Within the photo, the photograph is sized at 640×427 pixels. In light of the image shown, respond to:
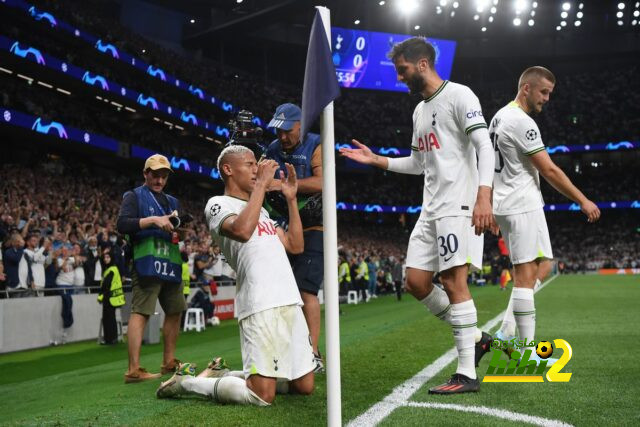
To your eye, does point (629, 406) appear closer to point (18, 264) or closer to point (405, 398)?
Answer: point (405, 398)

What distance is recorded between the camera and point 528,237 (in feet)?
16.9

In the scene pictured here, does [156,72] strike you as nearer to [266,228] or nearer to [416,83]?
[416,83]

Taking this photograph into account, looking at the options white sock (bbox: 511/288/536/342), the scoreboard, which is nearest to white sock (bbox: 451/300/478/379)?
white sock (bbox: 511/288/536/342)

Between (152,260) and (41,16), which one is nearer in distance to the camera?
(152,260)

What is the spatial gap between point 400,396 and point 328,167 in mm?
2047

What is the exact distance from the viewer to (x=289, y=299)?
4.21 metres

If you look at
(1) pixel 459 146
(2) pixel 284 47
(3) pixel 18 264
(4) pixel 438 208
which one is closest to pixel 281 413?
(4) pixel 438 208

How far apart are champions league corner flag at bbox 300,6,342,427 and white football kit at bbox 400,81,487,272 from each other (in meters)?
1.82

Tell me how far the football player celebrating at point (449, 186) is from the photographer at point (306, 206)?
2.84 feet

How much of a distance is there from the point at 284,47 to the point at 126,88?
24.9 metres

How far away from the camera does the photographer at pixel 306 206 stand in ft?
18.3

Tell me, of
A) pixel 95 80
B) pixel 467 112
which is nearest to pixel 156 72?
pixel 95 80

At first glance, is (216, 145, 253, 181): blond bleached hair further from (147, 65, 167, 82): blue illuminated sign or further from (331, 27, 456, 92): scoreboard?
(331, 27, 456, 92): scoreboard

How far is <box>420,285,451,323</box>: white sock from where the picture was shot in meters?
5.02
